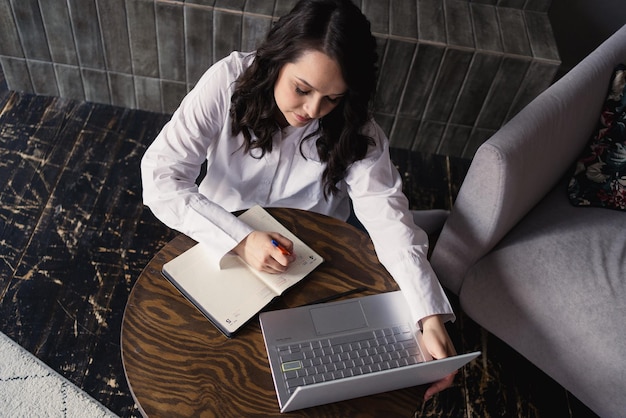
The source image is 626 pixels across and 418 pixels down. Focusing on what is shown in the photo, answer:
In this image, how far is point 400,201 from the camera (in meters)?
1.29

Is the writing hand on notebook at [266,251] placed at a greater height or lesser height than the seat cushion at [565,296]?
greater

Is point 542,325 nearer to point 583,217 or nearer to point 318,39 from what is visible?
point 583,217

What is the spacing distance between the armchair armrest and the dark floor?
35 cm

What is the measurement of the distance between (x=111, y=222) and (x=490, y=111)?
1423mm

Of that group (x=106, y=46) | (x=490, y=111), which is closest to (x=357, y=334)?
(x=490, y=111)

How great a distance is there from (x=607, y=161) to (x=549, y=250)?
1.10 ft

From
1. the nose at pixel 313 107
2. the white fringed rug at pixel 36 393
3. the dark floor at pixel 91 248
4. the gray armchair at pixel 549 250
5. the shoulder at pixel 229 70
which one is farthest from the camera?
the dark floor at pixel 91 248

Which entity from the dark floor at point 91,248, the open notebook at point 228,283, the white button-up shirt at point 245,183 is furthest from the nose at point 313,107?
the dark floor at point 91,248

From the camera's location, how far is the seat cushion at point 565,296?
1.41 metres

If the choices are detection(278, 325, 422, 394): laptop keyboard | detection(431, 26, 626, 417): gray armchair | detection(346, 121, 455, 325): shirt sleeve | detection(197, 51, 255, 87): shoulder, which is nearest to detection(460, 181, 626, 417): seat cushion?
detection(431, 26, 626, 417): gray armchair

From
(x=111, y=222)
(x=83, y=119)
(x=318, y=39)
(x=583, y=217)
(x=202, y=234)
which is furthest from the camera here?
(x=83, y=119)

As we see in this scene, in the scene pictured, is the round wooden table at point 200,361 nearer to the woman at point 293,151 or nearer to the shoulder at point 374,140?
the woman at point 293,151

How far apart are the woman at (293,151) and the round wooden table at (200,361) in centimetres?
8

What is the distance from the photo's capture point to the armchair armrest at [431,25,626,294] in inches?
52.3
